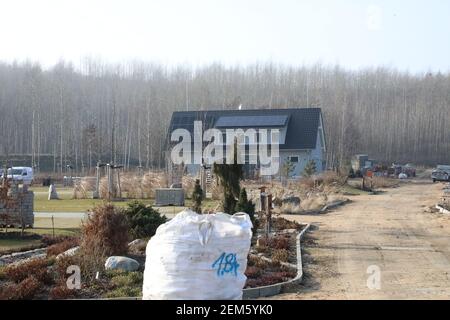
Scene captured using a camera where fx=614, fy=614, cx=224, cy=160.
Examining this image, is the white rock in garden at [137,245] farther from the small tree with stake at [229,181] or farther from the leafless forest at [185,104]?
the leafless forest at [185,104]

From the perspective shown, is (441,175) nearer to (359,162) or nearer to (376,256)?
(359,162)

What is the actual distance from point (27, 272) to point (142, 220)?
209 inches

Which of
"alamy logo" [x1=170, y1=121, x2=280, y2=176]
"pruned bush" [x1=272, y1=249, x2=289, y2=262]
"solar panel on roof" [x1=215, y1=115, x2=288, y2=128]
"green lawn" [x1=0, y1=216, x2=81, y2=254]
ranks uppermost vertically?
"solar panel on roof" [x1=215, y1=115, x2=288, y2=128]

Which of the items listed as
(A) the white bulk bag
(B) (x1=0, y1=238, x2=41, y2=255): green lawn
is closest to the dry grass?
(B) (x1=0, y1=238, x2=41, y2=255): green lawn

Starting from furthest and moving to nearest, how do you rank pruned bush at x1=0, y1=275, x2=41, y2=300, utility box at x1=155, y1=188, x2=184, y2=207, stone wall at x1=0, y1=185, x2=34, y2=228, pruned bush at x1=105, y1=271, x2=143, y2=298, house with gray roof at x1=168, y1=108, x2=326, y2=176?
house with gray roof at x1=168, y1=108, x2=326, y2=176 → utility box at x1=155, y1=188, x2=184, y2=207 → stone wall at x1=0, y1=185, x2=34, y2=228 → pruned bush at x1=105, y1=271, x2=143, y2=298 → pruned bush at x1=0, y1=275, x2=41, y2=300

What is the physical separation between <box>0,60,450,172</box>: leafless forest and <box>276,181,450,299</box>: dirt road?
4348 centimetres

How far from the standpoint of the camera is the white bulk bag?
21.2 feet

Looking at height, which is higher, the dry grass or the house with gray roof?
the house with gray roof

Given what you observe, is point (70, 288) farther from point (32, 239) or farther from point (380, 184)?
point (380, 184)

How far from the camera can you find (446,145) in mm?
104188

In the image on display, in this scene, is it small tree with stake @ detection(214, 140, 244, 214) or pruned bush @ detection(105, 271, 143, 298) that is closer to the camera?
pruned bush @ detection(105, 271, 143, 298)

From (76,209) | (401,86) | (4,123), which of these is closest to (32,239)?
(76,209)

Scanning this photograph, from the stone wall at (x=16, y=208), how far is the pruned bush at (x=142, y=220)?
3.76 meters

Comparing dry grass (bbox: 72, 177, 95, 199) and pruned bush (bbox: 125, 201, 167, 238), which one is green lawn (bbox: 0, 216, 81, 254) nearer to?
pruned bush (bbox: 125, 201, 167, 238)
